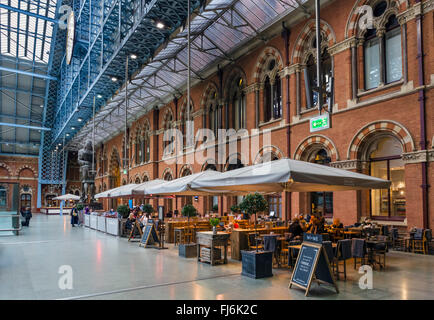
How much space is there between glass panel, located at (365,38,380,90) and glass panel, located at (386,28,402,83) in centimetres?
41

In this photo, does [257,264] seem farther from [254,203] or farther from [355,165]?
[355,165]

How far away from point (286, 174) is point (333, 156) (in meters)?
8.27

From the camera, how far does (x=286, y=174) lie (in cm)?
689

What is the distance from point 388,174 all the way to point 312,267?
27.6ft

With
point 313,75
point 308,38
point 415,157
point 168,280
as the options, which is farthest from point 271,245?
point 308,38

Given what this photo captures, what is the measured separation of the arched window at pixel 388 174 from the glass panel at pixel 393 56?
2.29 meters

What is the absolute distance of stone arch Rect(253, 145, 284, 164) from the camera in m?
17.2

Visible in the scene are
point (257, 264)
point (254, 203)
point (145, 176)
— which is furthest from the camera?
point (145, 176)

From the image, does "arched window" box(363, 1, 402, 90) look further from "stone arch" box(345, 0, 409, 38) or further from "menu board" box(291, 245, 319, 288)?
"menu board" box(291, 245, 319, 288)

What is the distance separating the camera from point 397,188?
1288cm

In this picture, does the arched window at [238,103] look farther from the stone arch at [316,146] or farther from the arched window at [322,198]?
the arched window at [322,198]

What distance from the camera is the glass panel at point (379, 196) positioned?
43.3 ft


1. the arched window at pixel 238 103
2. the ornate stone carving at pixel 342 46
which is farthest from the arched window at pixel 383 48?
the arched window at pixel 238 103

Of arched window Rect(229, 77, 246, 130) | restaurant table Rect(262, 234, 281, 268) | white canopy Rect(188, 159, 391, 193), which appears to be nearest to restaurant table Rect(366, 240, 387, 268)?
white canopy Rect(188, 159, 391, 193)
